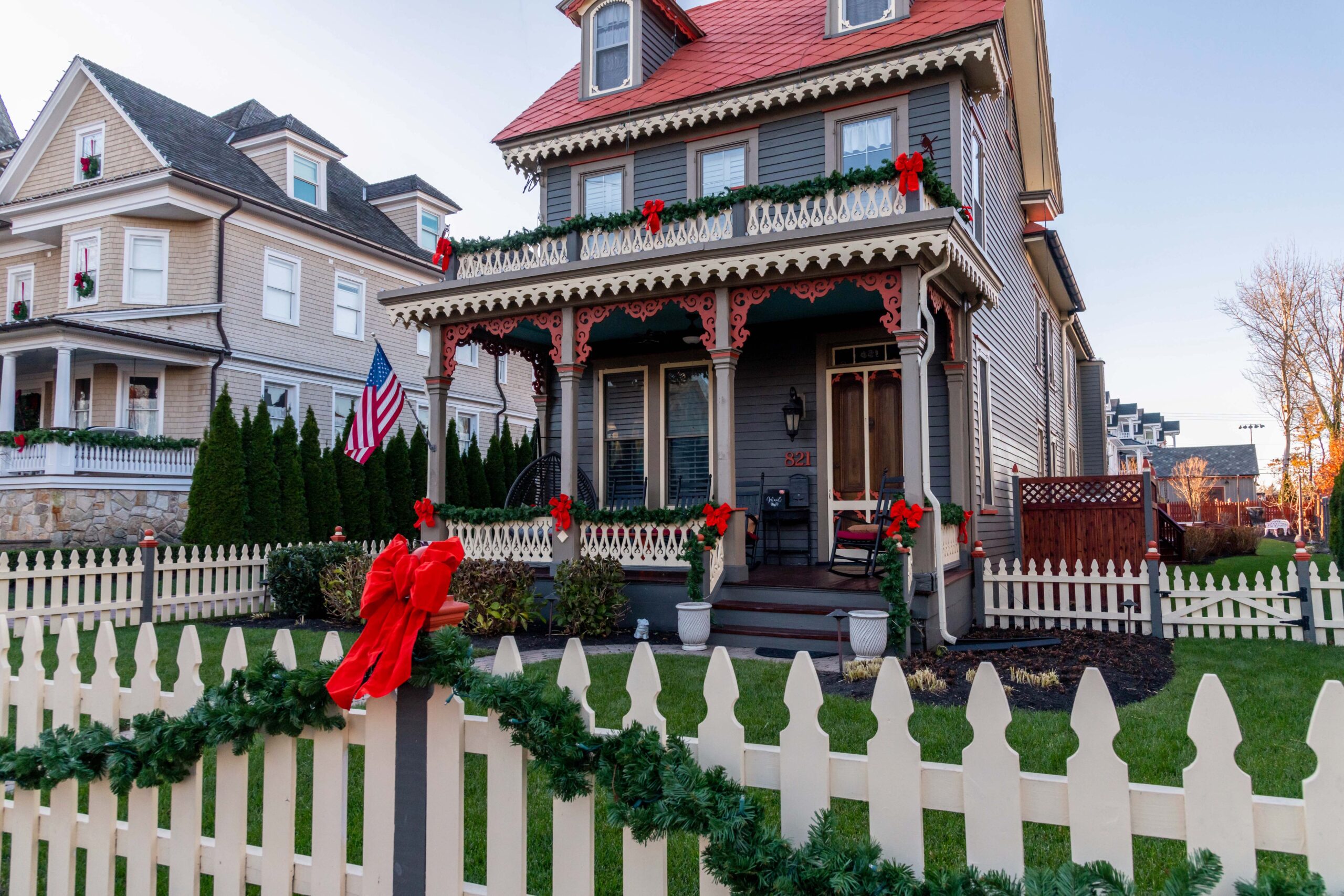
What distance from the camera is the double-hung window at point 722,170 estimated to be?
12.0m

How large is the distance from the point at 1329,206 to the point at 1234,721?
3439 cm

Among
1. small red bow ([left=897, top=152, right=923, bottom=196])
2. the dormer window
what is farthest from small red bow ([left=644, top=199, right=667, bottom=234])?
the dormer window

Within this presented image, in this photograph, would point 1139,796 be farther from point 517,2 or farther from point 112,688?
point 517,2

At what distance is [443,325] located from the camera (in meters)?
11.2

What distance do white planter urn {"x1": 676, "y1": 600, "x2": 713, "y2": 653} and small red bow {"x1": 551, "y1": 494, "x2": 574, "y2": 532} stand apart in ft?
6.34

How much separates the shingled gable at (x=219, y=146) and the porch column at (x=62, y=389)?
4404 mm

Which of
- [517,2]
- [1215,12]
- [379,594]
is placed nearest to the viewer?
[379,594]

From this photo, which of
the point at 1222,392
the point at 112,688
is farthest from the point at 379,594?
the point at 1222,392

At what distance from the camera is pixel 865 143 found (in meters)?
11.2

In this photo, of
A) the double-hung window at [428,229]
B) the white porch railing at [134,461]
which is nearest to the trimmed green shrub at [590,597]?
the white porch railing at [134,461]

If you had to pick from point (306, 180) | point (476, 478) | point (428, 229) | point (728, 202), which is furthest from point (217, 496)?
point (428, 229)

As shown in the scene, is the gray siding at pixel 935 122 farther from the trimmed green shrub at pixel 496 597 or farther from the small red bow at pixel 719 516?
the trimmed green shrub at pixel 496 597

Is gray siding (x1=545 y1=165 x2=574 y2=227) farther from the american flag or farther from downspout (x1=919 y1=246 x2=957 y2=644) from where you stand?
downspout (x1=919 y1=246 x2=957 y2=644)

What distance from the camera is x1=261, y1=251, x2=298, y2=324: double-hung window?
19094 mm
